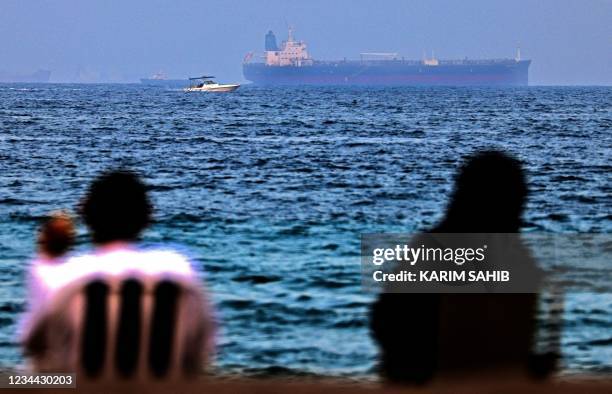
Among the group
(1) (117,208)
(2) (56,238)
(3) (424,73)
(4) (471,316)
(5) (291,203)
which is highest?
(1) (117,208)

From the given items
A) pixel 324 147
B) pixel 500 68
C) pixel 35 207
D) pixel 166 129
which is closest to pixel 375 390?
pixel 35 207

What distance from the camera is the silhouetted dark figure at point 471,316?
351 cm

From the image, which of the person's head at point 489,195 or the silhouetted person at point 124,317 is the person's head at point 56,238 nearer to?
the silhouetted person at point 124,317

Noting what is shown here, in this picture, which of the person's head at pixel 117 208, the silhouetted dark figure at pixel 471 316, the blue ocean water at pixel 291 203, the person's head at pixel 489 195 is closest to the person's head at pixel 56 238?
the person's head at pixel 117 208

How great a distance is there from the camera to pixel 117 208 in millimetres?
3586

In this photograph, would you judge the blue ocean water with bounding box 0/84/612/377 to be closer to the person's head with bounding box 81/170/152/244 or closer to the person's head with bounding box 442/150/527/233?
the person's head with bounding box 442/150/527/233

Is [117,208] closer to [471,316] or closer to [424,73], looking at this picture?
[471,316]

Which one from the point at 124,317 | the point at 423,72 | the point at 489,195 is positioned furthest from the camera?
the point at 423,72

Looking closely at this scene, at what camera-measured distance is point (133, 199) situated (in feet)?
11.8

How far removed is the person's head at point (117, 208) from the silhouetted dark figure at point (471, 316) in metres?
0.76

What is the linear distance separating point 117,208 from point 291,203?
53.9ft

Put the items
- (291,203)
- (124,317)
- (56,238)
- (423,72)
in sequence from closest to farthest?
(124,317) → (56,238) → (291,203) → (423,72)

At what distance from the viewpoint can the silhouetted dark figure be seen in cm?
351

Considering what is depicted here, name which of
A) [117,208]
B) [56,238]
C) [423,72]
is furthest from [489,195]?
[423,72]
